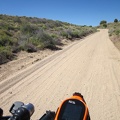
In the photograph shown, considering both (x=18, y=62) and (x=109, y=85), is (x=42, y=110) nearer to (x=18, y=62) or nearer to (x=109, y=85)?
(x=109, y=85)

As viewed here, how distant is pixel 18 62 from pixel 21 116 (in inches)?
367

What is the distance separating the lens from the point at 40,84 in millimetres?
7824

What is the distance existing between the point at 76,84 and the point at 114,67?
3849 mm

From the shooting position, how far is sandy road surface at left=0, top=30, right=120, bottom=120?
5785 mm

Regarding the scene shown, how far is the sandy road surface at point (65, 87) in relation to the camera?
19.0 ft

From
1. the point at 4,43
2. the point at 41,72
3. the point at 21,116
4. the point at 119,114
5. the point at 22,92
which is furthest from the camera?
the point at 4,43

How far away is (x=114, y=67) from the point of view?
10.8m

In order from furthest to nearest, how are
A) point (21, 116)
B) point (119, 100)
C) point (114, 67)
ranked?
1. point (114, 67)
2. point (119, 100)
3. point (21, 116)

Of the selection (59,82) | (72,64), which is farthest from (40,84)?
(72,64)

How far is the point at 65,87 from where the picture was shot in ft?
24.4

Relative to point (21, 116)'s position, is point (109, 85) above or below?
below

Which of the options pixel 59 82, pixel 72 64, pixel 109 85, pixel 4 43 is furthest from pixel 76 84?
pixel 4 43

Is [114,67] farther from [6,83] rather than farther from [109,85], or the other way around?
[6,83]

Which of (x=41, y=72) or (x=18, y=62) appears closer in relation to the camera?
(x=41, y=72)
